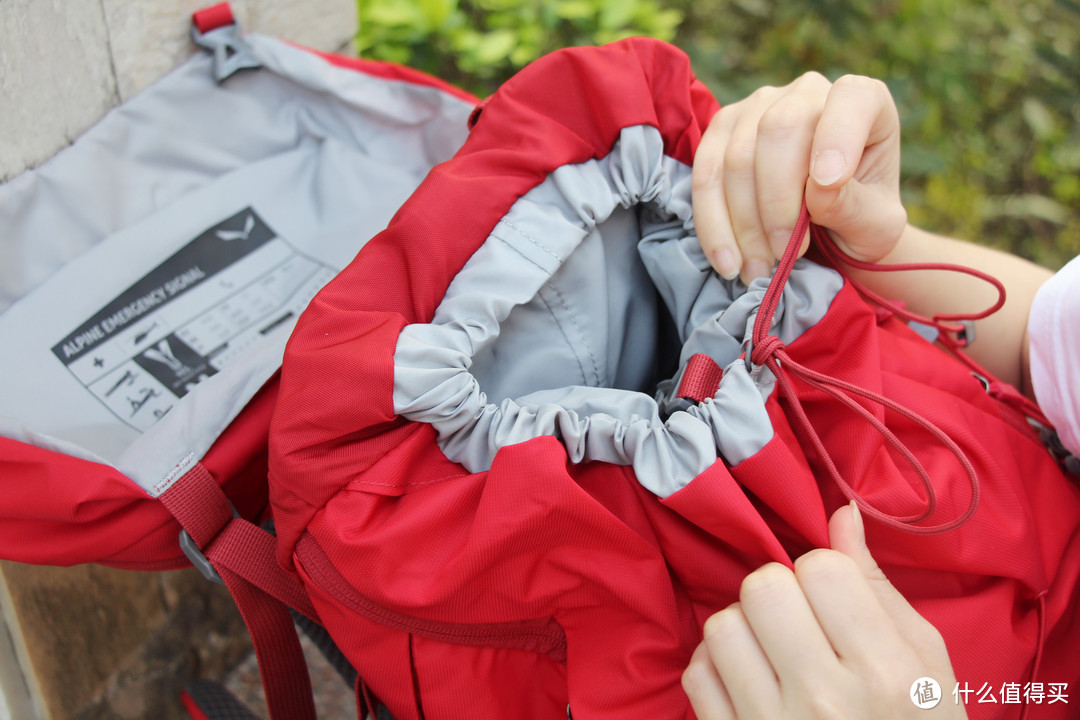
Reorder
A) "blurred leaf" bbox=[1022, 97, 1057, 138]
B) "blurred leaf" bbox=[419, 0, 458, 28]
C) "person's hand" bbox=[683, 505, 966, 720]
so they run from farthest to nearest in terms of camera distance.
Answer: "blurred leaf" bbox=[1022, 97, 1057, 138] → "blurred leaf" bbox=[419, 0, 458, 28] → "person's hand" bbox=[683, 505, 966, 720]

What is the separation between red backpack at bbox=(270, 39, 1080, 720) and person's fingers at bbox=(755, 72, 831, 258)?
0.05 meters

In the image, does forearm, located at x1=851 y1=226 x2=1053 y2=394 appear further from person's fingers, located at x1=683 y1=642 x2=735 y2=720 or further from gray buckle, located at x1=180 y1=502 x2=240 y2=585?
gray buckle, located at x1=180 y1=502 x2=240 y2=585

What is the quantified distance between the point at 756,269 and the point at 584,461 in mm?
224

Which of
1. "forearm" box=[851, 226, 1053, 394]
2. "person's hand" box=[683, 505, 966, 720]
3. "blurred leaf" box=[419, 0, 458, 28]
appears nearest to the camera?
"person's hand" box=[683, 505, 966, 720]

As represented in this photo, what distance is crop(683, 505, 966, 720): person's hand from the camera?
507 millimetres

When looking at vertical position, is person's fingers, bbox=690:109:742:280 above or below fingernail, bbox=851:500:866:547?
above

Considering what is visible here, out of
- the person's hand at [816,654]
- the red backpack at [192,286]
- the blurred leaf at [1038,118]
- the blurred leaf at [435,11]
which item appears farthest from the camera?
the blurred leaf at [1038,118]

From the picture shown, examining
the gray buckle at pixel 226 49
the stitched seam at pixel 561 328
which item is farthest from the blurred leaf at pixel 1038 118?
the gray buckle at pixel 226 49

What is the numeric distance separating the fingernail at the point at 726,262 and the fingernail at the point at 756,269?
0.04ft

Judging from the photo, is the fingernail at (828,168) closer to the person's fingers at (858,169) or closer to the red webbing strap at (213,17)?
the person's fingers at (858,169)

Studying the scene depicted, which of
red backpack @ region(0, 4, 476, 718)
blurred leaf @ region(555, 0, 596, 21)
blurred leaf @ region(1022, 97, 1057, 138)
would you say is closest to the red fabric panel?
red backpack @ region(0, 4, 476, 718)

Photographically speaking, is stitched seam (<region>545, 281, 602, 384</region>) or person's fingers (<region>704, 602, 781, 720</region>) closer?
person's fingers (<region>704, 602, 781, 720</region>)

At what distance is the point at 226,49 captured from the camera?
882mm

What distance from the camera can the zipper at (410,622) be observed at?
1.87 ft
